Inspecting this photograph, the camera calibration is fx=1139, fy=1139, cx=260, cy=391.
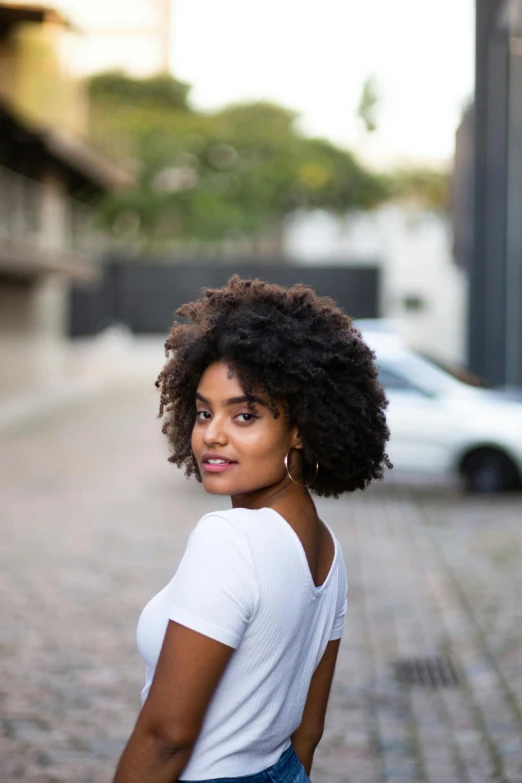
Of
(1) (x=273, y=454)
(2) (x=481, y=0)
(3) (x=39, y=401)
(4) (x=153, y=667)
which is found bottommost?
(3) (x=39, y=401)

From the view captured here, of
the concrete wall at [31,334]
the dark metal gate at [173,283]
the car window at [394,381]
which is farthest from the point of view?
the dark metal gate at [173,283]

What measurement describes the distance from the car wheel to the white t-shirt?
10089 mm

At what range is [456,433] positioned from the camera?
11.9m

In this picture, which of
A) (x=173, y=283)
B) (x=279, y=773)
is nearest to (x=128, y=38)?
(x=173, y=283)

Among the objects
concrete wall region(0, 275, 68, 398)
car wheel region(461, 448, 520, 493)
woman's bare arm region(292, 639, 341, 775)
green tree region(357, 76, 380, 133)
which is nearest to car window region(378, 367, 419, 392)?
car wheel region(461, 448, 520, 493)

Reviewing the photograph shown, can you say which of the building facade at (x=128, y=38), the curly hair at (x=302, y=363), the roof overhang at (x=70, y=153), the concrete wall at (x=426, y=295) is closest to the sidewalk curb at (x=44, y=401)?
the roof overhang at (x=70, y=153)

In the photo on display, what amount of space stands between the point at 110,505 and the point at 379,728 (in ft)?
22.5

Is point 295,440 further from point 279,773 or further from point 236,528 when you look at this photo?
A: point 279,773

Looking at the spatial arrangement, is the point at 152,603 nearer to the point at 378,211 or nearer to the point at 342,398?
the point at 342,398

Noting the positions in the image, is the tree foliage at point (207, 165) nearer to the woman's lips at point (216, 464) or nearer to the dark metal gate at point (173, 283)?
the dark metal gate at point (173, 283)

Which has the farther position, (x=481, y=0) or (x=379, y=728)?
(x=481, y=0)

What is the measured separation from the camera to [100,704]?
17.0ft

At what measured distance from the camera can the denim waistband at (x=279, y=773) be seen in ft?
6.26

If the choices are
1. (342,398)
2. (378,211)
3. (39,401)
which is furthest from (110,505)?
(378,211)
